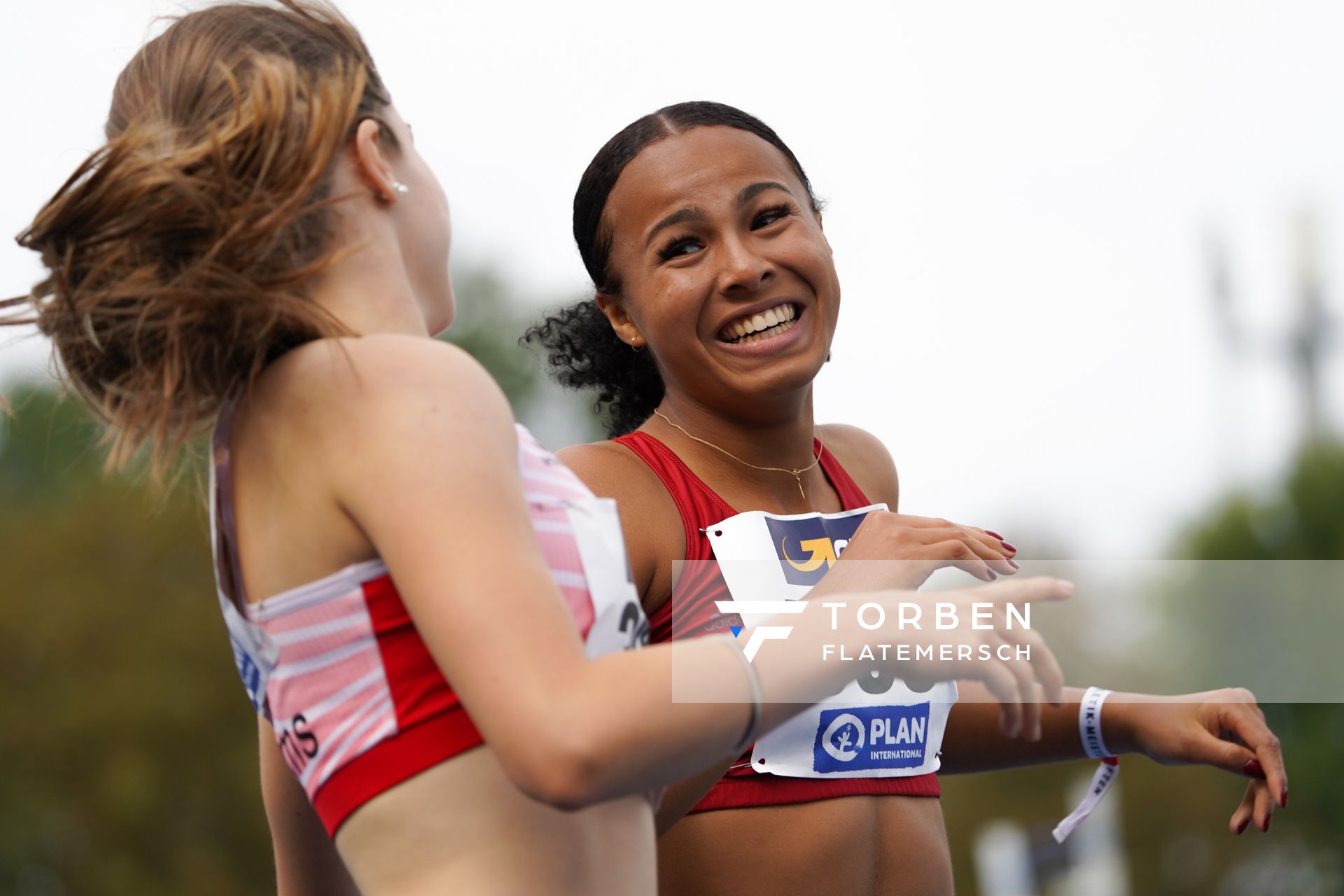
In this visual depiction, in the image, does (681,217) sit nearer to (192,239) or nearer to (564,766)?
(192,239)

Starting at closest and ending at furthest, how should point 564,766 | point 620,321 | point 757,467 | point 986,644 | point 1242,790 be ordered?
point 564,766, point 986,644, point 757,467, point 620,321, point 1242,790

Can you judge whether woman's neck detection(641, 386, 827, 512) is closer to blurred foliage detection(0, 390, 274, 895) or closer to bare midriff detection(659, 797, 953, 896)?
bare midriff detection(659, 797, 953, 896)

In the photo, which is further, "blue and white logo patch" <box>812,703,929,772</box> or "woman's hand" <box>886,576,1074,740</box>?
→ "blue and white logo patch" <box>812,703,929,772</box>

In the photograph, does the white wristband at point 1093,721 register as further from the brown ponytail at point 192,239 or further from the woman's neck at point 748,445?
the brown ponytail at point 192,239

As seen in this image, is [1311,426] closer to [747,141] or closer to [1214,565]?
[1214,565]

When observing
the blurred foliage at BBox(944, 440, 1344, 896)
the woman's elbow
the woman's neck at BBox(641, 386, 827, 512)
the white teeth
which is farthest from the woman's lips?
the blurred foliage at BBox(944, 440, 1344, 896)

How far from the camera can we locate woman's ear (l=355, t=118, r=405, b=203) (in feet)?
6.97

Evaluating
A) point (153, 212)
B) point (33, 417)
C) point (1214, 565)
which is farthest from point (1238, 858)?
point (153, 212)

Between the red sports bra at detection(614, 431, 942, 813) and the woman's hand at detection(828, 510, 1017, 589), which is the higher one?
the woman's hand at detection(828, 510, 1017, 589)

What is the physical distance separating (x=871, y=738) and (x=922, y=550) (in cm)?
77

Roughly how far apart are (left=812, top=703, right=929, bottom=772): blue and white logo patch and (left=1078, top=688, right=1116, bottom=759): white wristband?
1.38 ft

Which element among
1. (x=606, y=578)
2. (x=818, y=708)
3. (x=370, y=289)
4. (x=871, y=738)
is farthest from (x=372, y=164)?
(x=871, y=738)

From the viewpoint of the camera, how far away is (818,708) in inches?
115

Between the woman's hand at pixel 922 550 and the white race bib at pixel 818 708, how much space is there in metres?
0.50
